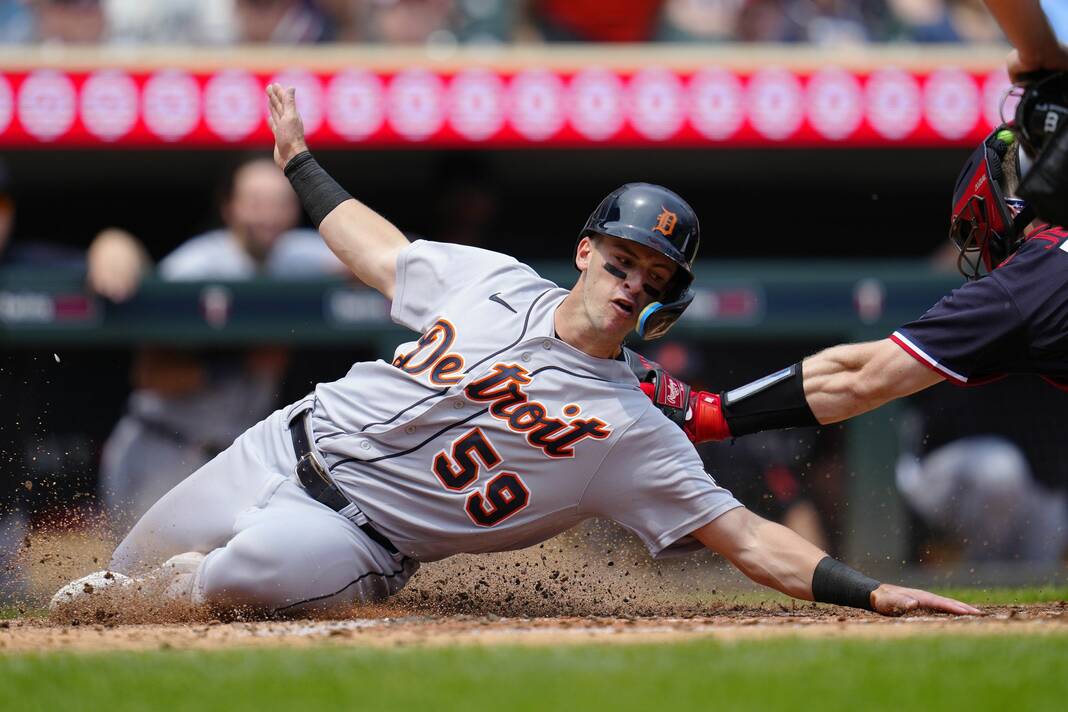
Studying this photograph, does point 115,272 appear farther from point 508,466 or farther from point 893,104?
point 893,104

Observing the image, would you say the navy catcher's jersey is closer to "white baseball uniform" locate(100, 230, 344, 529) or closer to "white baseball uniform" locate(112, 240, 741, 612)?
"white baseball uniform" locate(112, 240, 741, 612)

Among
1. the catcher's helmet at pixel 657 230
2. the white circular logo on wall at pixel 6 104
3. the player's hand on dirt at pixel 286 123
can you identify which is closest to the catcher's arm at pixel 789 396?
the catcher's helmet at pixel 657 230

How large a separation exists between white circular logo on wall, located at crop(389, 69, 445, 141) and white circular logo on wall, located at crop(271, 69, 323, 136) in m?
0.42

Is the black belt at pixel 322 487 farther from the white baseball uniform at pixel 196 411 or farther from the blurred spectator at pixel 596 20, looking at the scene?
the blurred spectator at pixel 596 20

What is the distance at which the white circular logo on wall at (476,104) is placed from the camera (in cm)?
840

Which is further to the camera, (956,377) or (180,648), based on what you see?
(956,377)

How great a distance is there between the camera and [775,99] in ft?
27.8

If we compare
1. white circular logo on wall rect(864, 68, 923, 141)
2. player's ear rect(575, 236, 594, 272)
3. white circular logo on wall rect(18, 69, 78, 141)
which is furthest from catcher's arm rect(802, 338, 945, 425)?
white circular logo on wall rect(18, 69, 78, 141)

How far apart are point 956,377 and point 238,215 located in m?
4.10

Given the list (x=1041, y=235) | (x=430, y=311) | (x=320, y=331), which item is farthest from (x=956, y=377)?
(x=320, y=331)

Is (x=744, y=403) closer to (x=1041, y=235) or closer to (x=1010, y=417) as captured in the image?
(x=1041, y=235)

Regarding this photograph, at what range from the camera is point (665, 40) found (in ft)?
28.7

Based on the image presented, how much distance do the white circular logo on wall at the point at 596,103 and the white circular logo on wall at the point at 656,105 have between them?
82 millimetres

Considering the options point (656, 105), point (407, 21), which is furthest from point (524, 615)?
point (407, 21)
